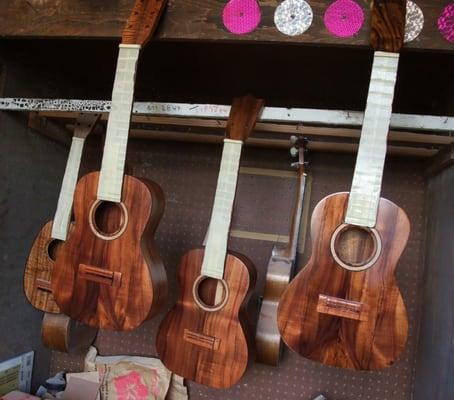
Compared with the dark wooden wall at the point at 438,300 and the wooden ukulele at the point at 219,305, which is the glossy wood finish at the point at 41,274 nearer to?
the wooden ukulele at the point at 219,305

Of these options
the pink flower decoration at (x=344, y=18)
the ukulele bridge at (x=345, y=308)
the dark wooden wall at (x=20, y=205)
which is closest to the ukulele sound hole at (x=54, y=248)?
the dark wooden wall at (x=20, y=205)

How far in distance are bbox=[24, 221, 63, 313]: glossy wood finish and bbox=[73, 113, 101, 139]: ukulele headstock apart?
362 millimetres

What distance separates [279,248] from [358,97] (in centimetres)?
76

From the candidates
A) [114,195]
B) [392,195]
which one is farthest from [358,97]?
[114,195]

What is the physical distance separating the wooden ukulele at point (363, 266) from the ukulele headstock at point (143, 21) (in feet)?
2.12

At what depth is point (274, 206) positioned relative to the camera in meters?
1.73

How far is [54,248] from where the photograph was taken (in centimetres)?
152

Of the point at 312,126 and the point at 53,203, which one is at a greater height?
the point at 312,126

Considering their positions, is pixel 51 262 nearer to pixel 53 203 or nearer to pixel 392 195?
pixel 53 203

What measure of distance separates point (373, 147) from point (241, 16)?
568 mm

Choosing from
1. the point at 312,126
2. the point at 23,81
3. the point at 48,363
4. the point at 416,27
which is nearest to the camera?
the point at 416,27

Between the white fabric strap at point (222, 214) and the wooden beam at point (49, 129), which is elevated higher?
Answer: the wooden beam at point (49, 129)

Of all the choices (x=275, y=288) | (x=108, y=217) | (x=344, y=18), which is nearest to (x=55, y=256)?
(x=108, y=217)

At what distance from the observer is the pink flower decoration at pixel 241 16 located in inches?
47.9
